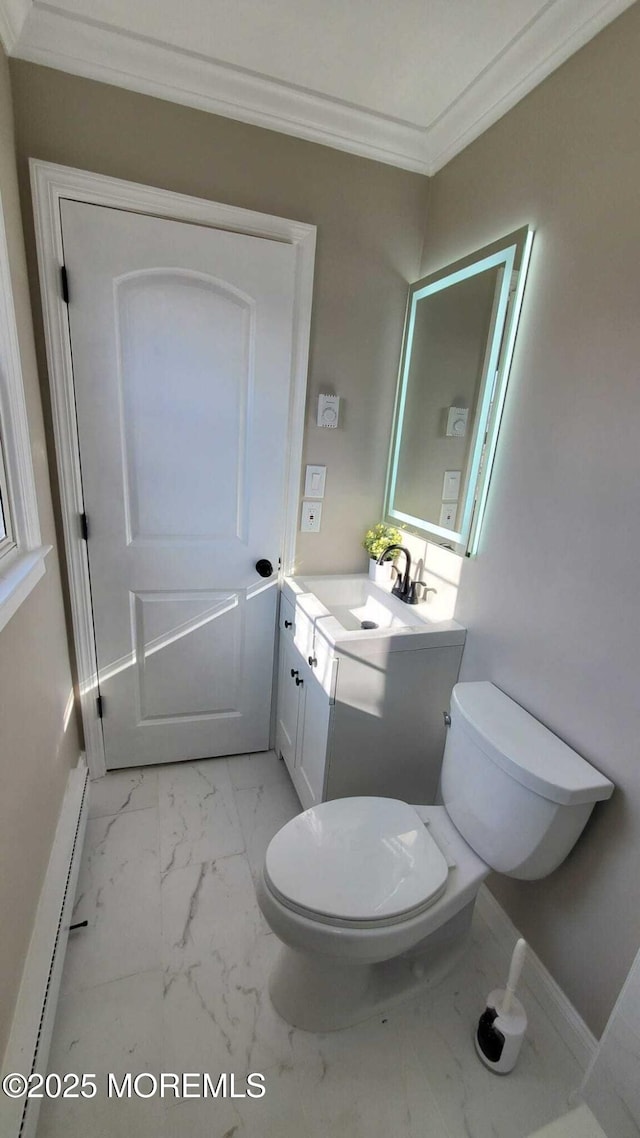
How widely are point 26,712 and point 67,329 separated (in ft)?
3.81

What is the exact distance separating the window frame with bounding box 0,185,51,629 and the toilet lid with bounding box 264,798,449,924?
90 cm

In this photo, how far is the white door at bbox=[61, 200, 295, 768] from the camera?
1.57 m

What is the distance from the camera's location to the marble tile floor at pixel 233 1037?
1.06 m

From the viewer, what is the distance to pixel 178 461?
1759 millimetres

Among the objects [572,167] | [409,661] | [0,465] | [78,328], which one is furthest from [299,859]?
[572,167]

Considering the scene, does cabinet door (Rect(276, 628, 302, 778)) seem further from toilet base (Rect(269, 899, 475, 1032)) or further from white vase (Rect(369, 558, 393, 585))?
toilet base (Rect(269, 899, 475, 1032))

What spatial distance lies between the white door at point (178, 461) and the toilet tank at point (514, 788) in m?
1.00

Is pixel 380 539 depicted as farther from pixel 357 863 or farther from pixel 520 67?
pixel 520 67

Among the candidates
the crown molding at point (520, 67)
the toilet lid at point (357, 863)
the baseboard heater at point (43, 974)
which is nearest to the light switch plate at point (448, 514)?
the toilet lid at point (357, 863)

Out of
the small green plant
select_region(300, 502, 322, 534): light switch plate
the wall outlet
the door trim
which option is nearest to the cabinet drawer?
the door trim

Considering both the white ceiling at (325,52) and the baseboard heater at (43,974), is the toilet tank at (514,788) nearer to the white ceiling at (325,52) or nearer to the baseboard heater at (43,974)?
the baseboard heater at (43,974)

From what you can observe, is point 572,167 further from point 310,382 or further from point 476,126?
point 310,382

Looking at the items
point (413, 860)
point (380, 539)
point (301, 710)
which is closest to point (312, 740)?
point (301, 710)

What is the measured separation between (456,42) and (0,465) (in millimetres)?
1639
